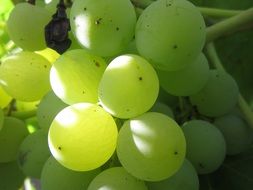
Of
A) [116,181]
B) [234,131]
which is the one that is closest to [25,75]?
[116,181]

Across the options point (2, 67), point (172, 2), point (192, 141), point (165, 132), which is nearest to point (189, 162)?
point (192, 141)

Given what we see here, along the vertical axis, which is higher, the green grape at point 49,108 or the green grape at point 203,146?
the green grape at point 49,108

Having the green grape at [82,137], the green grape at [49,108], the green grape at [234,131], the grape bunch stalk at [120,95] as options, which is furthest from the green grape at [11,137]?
the green grape at [234,131]

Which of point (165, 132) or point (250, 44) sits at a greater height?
point (165, 132)

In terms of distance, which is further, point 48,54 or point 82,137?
point 48,54

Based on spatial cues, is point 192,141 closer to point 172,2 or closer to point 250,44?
point 172,2

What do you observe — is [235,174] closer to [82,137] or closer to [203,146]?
[203,146]

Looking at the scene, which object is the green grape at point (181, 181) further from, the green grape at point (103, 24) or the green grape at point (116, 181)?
the green grape at point (103, 24)
